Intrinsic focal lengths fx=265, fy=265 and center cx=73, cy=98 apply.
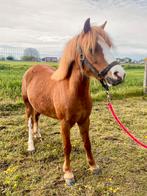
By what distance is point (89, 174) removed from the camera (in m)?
3.30

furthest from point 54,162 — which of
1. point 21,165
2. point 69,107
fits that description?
point 69,107

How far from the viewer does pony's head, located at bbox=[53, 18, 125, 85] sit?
242 cm

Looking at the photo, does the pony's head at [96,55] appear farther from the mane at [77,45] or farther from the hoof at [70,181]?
the hoof at [70,181]

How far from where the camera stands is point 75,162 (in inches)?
142

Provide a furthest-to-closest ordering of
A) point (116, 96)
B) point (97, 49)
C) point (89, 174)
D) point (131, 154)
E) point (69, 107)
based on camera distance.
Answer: point (116, 96), point (131, 154), point (89, 174), point (69, 107), point (97, 49)

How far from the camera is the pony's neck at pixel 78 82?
286 centimetres

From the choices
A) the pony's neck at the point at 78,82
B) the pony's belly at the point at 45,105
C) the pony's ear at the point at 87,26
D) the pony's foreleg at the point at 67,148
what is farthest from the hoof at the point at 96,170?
the pony's ear at the point at 87,26

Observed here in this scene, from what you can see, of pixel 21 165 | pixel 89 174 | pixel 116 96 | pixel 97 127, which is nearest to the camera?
pixel 89 174

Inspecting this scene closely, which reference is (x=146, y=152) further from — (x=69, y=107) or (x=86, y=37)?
(x=86, y=37)

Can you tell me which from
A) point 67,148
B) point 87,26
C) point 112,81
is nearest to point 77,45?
point 87,26

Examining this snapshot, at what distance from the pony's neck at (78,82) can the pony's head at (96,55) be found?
0.33 ft

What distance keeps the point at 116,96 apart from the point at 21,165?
515cm

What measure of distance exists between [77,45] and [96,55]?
288 mm

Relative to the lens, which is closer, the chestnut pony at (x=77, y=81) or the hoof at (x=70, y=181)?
the chestnut pony at (x=77, y=81)
